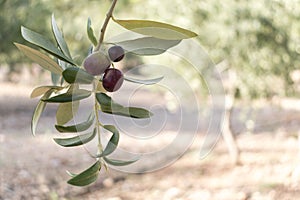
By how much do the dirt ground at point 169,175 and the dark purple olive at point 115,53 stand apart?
2422 millimetres

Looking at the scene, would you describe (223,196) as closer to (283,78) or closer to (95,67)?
(283,78)

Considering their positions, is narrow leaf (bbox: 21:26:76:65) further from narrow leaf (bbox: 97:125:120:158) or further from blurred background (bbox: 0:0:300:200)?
blurred background (bbox: 0:0:300:200)

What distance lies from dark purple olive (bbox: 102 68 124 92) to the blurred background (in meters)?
1.99

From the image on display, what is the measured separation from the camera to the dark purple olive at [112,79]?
0.51m

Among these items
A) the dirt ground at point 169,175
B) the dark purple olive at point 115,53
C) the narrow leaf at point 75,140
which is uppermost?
the dirt ground at point 169,175

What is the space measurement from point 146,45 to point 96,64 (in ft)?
0.20

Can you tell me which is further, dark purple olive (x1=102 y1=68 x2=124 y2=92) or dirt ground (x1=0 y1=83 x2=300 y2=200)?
dirt ground (x1=0 y1=83 x2=300 y2=200)

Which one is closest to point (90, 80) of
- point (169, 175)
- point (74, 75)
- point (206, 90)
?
point (74, 75)

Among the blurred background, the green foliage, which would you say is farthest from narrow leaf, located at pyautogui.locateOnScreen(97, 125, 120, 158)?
the blurred background

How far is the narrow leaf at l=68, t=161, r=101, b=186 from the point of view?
A: 52 centimetres

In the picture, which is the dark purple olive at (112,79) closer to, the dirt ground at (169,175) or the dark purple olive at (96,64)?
the dark purple olive at (96,64)

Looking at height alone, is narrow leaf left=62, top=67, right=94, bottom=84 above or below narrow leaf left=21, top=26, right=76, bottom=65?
below

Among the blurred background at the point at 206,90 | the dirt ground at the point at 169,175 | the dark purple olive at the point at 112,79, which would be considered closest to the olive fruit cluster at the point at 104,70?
the dark purple olive at the point at 112,79

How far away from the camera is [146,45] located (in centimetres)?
55
